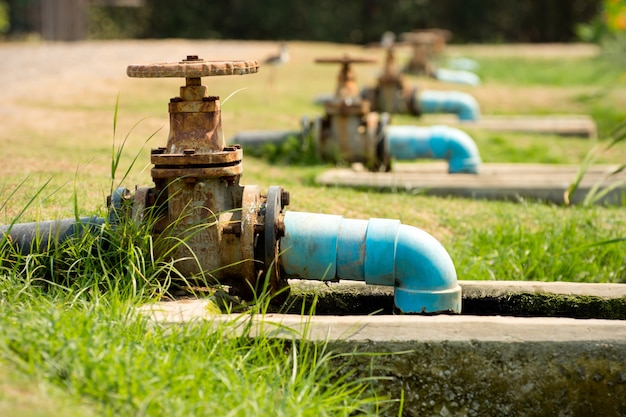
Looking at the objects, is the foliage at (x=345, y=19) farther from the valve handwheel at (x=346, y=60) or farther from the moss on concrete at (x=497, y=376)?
the moss on concrete at (x=497, y=376)

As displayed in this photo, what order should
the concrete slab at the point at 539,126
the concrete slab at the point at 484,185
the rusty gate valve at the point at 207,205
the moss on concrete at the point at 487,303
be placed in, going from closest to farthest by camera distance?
1. the rusty gate valve at the point at 207,205
2. the moss on concrete at the point at 487,303
3. the concrete slab at the point at 484,185
4. the concrete slab at the point at 539,126

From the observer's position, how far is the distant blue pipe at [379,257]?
117 inches

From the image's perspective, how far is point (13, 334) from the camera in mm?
2221

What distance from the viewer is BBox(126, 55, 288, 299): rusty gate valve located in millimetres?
2945

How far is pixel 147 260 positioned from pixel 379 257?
756 mm

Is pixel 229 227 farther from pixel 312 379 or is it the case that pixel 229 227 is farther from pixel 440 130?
pixel 440 130

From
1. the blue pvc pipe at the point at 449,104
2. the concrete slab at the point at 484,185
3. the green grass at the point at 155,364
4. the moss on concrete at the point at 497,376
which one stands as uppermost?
the blue pvc pipe at the point at 449,104

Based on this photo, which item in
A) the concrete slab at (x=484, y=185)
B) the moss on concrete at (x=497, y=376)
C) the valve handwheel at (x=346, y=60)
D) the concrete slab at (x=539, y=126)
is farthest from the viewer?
the concrete slab at (x=539, y=126)

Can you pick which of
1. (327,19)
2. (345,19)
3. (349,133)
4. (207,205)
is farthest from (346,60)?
(345,19)

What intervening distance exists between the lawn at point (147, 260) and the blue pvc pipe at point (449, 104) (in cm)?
16

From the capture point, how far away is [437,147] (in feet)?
19.6

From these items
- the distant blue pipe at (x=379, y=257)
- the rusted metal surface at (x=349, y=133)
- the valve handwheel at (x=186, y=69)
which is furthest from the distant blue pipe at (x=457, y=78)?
the valve handwheel at (x=186, y=69)

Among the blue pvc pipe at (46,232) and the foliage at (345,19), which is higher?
the foliage at (345,19)

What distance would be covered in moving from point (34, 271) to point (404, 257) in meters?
1.20
